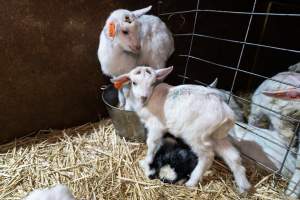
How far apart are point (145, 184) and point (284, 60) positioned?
3.41 metres

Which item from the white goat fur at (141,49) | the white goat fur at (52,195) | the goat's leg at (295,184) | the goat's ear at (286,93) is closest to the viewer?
the white goat fur at (52,195)

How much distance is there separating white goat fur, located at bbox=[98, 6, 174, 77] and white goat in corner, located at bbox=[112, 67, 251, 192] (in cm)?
30

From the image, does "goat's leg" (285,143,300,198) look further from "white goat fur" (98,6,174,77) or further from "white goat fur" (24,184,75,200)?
"white goat fur" (24,184,75,200)

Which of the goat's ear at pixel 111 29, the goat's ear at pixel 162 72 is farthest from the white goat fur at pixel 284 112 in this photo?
the goat's ear at pixel 111 29

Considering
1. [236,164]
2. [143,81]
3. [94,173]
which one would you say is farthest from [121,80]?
[236,164]

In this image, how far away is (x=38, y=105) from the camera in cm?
279

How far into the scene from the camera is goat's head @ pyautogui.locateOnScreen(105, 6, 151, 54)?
229 centimetres

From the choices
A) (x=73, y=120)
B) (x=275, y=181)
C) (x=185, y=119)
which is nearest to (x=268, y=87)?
(x=275, y=181)

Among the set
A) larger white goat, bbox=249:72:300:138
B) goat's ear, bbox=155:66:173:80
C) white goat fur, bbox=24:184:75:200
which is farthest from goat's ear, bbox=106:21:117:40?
larger white goat, bbox=249:72:300:138

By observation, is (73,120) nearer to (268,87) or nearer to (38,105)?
(38,105)

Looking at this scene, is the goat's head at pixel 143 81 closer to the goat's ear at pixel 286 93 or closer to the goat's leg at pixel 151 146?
the goat's leg at pixel 151 146

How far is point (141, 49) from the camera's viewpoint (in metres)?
2.54

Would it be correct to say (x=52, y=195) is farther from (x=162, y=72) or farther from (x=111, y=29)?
(x=111, y=29)

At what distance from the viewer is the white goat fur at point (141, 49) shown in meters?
2.45
